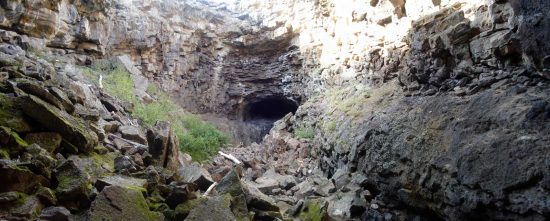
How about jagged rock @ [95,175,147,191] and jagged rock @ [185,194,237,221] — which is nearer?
jagged rock @ [95,175,147,191]

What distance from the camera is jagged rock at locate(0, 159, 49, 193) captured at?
3111 mm

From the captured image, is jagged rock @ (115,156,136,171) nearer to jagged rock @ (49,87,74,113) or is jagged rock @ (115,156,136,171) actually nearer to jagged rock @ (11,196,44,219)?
jagged rock @ (49,87,74,113)

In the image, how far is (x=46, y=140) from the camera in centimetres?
394

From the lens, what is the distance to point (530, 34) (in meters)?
4.05

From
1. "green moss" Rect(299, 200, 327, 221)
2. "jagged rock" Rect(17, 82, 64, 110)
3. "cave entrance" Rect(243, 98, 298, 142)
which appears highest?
"jagged rock" Rect(17, 82, 64, 110)

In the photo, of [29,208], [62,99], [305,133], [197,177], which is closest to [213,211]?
[197,177]

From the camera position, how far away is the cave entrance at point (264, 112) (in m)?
17.3

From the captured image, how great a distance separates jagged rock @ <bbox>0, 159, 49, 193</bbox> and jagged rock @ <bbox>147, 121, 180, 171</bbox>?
→ 2.02m

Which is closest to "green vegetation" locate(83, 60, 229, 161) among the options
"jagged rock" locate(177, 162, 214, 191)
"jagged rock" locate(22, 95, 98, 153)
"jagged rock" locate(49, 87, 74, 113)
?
"jagged rock" locate(177, 162, 214, 191)

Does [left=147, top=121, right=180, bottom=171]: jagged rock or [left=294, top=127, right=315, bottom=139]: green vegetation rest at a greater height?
[left=147, top=121, right=180, bottom=171]: jagged rock

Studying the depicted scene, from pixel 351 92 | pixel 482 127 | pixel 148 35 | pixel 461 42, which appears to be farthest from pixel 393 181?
pixel 148 35

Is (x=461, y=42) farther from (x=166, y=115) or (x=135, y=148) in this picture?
(x=166, y=115)

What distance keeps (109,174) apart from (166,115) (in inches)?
304

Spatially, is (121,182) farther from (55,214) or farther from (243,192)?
(243,192)
